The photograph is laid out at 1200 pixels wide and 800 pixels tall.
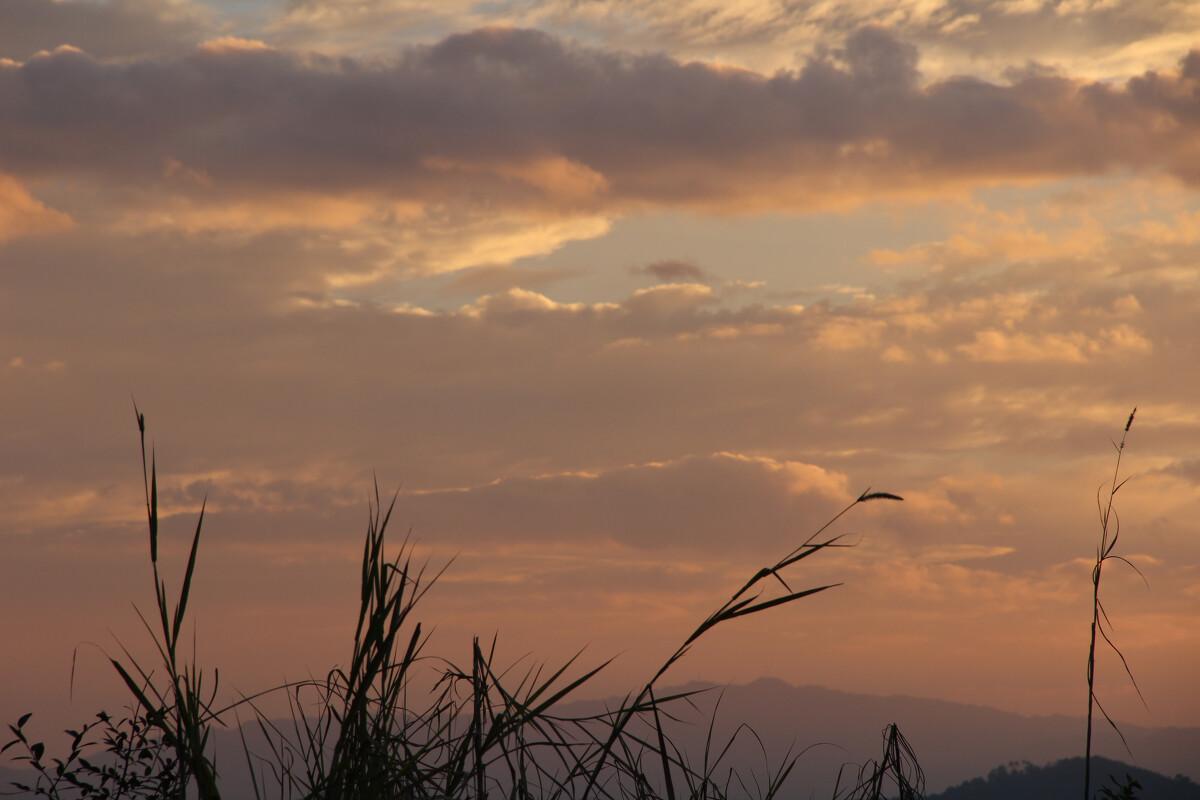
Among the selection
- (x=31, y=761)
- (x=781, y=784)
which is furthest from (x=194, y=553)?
(x=31, y=761)

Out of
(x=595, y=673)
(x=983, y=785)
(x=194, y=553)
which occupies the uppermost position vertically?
(x=194, y=553)

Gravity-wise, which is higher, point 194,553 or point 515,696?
point 194,553

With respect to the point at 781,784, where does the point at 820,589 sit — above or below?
above

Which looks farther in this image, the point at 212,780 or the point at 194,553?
the point at 194,553

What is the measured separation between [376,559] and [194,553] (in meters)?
0.57

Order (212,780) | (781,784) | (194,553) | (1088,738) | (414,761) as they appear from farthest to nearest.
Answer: (781,784), (1088,738), (414,761), (194,553), (212,780)

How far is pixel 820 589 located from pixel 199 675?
186cm

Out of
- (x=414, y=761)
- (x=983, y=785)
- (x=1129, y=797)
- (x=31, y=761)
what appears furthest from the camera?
(x=983, y=785)

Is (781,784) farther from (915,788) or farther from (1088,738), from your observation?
(1088,738)

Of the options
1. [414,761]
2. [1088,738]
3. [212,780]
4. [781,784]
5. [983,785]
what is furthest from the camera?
[983,785]

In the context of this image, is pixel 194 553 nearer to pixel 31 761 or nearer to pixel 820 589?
pixel 820 589

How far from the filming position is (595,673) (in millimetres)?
3699

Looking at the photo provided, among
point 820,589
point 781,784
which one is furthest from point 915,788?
point 820,589

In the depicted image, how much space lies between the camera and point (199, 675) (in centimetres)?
370
